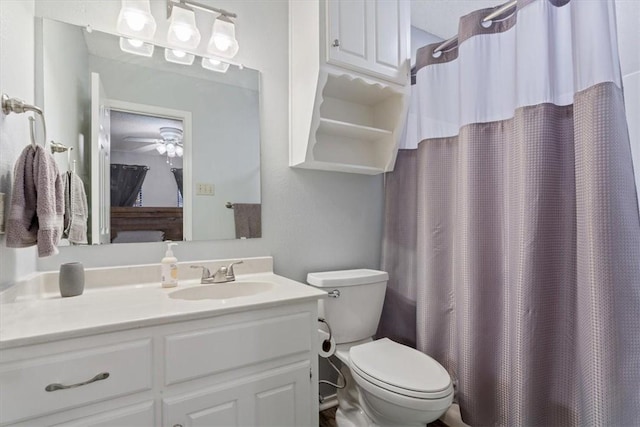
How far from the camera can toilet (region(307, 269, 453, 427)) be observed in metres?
1.20

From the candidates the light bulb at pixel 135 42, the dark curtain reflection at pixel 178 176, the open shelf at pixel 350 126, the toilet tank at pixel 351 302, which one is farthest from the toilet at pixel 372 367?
the light bulb at pixel 135 42

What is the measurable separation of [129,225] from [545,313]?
1.76m

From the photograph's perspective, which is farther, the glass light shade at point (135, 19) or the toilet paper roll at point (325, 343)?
the toilet paper roll at point (325, 343)

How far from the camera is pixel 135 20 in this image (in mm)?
1339

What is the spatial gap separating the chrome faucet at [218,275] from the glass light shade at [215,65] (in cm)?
98

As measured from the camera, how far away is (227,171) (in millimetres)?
1567

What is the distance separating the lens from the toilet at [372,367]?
1.20 metres

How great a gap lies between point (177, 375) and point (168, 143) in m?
1.00

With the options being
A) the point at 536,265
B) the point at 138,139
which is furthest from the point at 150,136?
the point at 536,265

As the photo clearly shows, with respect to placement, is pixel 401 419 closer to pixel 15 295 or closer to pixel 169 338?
pixel 169 338

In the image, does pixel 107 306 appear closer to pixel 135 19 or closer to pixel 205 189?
pixel 205 189

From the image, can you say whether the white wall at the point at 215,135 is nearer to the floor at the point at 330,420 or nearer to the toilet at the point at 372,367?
the toilet at the point at 372,367

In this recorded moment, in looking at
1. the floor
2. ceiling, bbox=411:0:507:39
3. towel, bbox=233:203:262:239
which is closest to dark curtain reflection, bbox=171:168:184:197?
towel, bbox=233:203:262:239

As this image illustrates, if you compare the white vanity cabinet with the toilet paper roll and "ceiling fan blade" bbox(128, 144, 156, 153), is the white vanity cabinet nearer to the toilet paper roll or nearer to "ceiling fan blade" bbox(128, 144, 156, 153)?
the toilet paper roll
